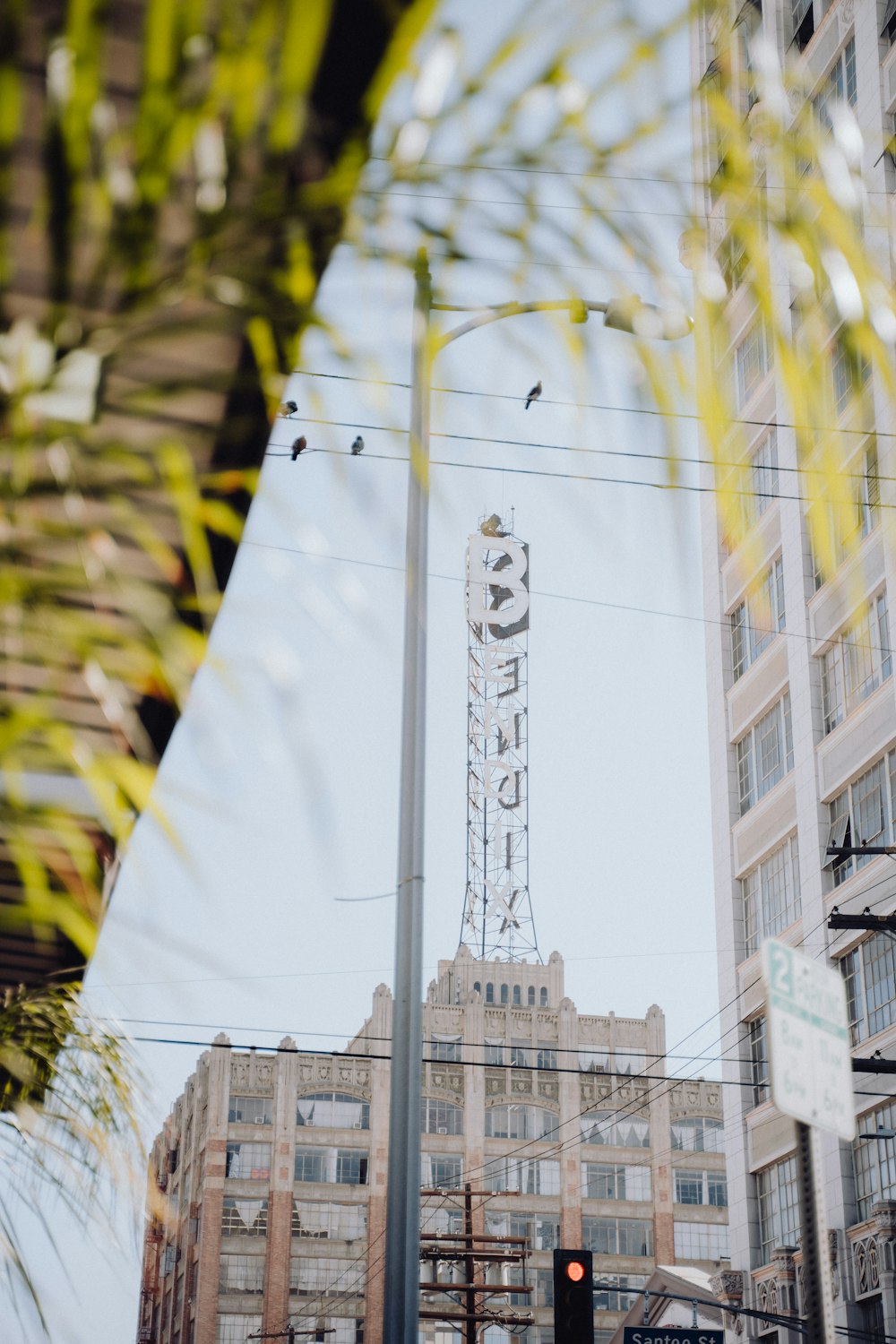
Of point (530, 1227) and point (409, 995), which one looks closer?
point (409, 995)

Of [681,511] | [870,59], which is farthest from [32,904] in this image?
[870,59]

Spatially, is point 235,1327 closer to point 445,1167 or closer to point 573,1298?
point 445,1167

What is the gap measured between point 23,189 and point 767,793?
37995 millimetres

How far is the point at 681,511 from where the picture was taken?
1.39m

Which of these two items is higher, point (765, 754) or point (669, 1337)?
point (765, 754)

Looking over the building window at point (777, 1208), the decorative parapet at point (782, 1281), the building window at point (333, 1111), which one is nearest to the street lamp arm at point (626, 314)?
the building window at point (777, 1208)

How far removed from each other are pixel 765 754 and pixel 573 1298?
2612cm

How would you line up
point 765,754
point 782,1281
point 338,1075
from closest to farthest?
point 782,1281
point 765,754
point 338,1075

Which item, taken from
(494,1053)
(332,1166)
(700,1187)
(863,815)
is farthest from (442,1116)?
(863,815)

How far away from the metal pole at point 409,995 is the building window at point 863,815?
23.8m

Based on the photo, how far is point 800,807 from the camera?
120ft

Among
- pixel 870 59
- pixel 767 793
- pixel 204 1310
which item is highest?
pixel 870 59

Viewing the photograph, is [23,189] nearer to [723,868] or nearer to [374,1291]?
[723,868]

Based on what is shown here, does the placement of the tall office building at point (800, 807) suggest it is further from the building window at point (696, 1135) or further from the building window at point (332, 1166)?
the building window at point (696, 1135)
